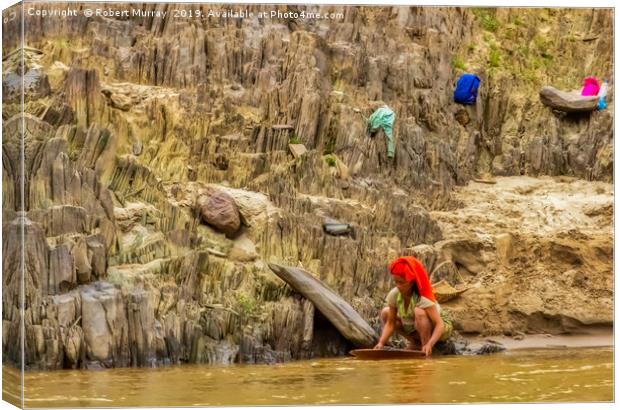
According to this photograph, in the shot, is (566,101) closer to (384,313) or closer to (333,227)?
(333,227)

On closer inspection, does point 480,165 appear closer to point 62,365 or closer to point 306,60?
point 306,60

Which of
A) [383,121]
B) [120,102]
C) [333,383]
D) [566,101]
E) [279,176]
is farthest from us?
[566,101]

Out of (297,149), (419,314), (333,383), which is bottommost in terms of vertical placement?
(333,383)

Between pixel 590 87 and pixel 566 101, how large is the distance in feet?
1.71

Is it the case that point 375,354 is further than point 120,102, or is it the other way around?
point 375,354

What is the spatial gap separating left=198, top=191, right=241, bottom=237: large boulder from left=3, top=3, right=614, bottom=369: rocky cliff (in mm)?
24

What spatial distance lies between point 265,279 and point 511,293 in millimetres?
2976

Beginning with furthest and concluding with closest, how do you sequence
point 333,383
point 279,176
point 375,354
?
1. point 279,176
2. point 375,354
3. point 333,383

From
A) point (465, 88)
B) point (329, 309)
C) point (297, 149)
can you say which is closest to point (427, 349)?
point (329, 309)

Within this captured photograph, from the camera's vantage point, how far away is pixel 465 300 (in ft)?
68.3

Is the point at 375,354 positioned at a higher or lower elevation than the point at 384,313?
lower

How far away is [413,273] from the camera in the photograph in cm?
2014

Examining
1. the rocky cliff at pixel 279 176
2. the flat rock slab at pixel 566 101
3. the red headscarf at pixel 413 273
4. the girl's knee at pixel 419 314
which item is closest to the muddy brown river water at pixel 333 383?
the rocky cliff at pixel 279 176

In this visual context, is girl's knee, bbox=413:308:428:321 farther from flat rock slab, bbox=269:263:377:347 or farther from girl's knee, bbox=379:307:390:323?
flat rock slab, bbox=269:263:377:347
